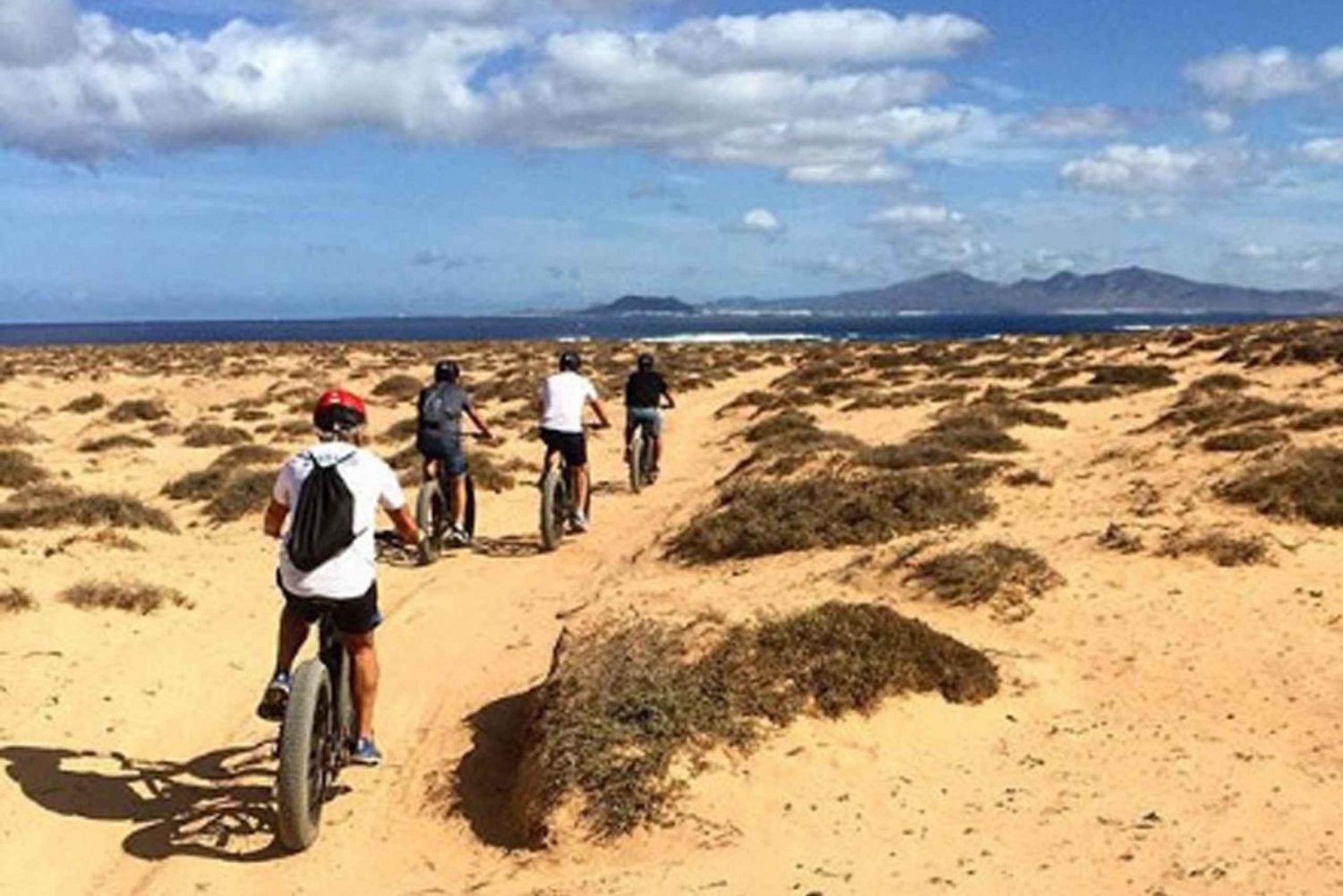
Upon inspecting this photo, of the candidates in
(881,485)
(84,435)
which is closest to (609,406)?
(84,435)

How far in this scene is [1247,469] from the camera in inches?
531

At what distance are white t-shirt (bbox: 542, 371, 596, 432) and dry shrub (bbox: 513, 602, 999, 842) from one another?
5.88 metres

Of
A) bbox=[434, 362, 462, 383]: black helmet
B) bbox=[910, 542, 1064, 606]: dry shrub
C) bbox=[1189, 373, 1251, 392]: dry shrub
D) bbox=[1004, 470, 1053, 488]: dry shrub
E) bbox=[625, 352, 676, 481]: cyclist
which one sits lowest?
bbox=[910, 542, 1064, 606]: dry shrub

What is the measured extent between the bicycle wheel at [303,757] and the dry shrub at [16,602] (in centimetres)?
577

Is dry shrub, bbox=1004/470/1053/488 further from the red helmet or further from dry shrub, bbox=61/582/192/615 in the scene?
the red helmet

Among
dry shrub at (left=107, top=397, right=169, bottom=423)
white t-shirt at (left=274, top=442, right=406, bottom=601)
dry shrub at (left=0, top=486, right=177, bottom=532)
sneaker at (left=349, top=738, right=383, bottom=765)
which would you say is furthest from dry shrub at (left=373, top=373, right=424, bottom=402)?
white t-shirt at (left=274, top=442, right=406, bottom=601)

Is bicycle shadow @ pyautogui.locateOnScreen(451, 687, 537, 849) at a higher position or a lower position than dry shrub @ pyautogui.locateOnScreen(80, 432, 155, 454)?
lower

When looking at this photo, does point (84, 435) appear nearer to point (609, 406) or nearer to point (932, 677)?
point (609, 406)

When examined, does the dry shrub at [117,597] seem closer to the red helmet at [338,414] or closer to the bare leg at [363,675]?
the bare leg at [363,675]

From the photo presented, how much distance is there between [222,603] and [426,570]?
2.07 meters

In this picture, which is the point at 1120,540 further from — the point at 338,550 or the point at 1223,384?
the point at 1223,384

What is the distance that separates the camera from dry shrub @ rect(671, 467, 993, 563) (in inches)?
503

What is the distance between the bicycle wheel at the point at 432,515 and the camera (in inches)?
513

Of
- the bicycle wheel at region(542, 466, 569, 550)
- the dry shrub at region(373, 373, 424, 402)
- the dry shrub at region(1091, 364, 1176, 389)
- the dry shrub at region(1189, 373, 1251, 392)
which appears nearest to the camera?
the bicycle wheel at region(542, 466, 569, 550)
